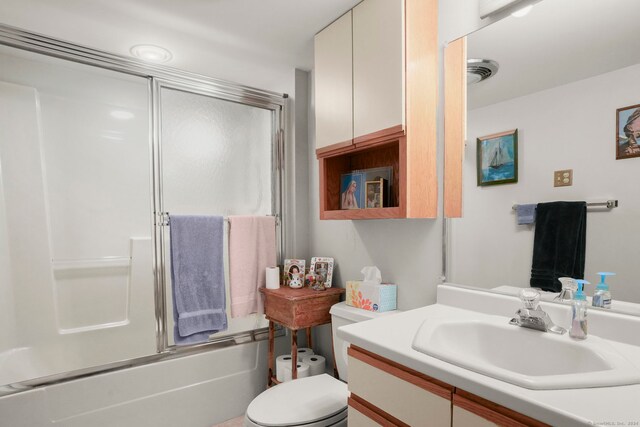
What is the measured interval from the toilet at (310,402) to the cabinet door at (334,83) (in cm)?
94

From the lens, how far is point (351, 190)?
194cm

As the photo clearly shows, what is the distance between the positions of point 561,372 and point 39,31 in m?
2.78

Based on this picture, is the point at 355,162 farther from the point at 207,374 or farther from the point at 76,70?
the point at 76,70

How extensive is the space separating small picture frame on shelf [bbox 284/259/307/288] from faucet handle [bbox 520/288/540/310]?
1341mm

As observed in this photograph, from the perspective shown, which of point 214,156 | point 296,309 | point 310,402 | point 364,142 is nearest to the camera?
point 310,402

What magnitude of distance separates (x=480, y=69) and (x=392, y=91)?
36 cm

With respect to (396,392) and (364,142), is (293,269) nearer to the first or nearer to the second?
(364,142)

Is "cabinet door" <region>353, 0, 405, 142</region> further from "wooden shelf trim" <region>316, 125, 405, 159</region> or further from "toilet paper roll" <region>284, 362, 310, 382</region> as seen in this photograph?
"toilet paper roll" <region>284, 362, 310, 382</region>

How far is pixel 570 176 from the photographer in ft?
3.71

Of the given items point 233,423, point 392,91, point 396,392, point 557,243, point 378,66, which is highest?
point 378,66

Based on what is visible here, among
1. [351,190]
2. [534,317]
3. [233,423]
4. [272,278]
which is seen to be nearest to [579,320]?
[534,317]

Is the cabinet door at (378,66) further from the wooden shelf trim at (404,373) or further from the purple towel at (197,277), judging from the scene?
the purple towel at (197,277)

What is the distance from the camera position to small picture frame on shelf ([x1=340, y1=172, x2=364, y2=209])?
189 centimetres

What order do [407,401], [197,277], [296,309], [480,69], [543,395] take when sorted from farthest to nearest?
[197,277] < [296,309] < [480,69] < [407,401] < [543,395]
